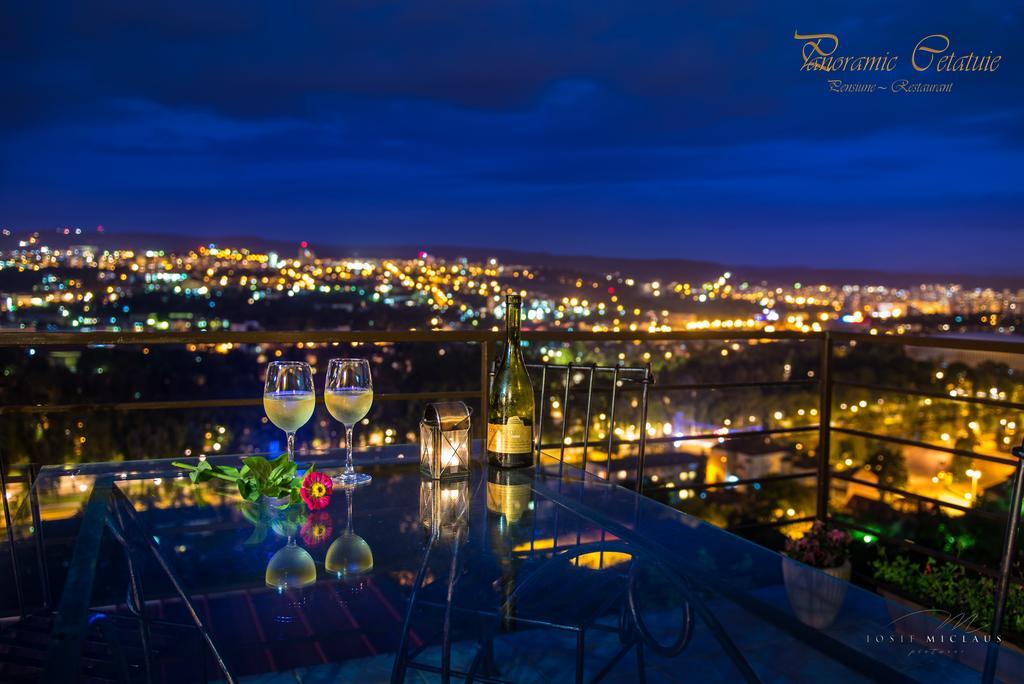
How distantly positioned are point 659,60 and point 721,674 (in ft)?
33.3

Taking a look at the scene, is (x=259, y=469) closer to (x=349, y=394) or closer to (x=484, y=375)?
(x=349, y=394)

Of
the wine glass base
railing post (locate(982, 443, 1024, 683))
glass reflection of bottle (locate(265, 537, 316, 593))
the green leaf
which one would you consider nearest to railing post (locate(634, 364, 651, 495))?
the wine glass base

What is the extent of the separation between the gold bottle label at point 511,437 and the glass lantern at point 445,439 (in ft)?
0.35

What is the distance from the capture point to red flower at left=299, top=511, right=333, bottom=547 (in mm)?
1126

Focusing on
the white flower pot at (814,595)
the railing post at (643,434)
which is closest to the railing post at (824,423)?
the railing post at (643,434)

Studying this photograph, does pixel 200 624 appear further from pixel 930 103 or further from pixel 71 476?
pixel 930 103

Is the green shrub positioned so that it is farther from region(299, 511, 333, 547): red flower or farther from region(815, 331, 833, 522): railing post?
region(299, 511, 333, 547): red flower

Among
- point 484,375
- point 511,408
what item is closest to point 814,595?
point 511,408

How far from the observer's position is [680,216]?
16.9 metres

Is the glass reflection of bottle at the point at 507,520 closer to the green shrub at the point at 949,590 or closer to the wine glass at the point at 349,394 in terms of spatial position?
the wine glass at the point at 349,394

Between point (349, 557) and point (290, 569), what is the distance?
0.08 meters

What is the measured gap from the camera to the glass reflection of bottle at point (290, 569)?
94 centimetres

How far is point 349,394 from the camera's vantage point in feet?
4.97

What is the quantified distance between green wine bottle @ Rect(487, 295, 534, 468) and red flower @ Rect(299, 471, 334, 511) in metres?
0.41
